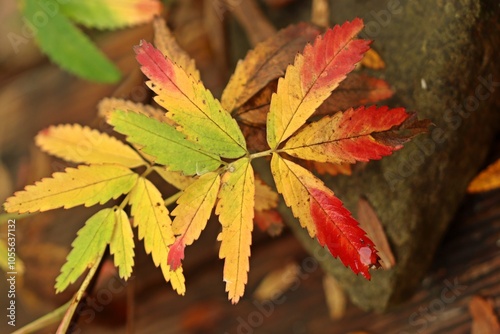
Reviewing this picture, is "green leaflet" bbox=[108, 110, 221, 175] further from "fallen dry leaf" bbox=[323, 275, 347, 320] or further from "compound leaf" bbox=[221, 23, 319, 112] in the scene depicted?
"fallen dry leaf" bbox=[323, 275, 347, 320]

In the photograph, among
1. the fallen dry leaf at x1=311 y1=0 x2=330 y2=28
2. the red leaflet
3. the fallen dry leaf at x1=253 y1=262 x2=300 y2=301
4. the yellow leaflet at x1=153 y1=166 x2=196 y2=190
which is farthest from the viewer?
the fallen dry leaf at x1=253 y1=262 x2=300 y2=301


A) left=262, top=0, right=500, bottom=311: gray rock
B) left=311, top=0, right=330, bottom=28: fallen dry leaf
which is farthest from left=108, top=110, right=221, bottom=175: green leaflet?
left=311, top=0, right=330, bottom=28: fallen dry leaf

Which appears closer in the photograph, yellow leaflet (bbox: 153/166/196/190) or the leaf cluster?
the leaf cluster

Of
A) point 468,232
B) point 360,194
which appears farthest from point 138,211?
point 468,232

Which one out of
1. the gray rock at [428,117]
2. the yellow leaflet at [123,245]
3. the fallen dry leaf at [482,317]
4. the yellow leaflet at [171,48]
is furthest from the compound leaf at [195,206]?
the fallen dry leaf at [482,317]

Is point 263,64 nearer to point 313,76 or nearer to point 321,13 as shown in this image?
point 313,76

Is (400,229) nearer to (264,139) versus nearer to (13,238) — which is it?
(264,139)
